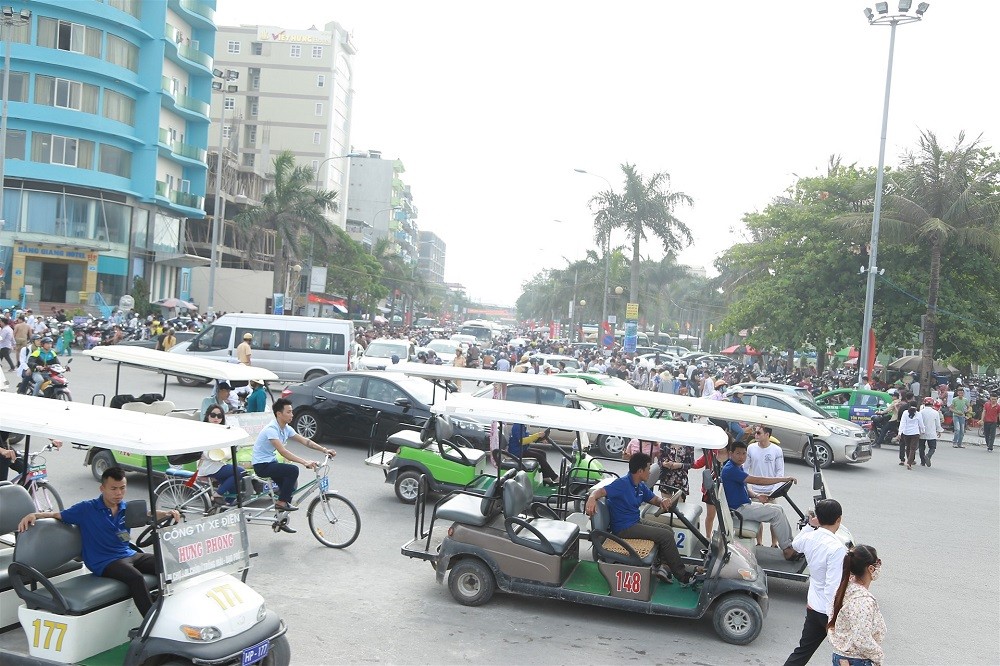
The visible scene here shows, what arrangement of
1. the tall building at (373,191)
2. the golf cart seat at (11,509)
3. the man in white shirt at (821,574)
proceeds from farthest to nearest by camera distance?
the tall building at (373,191)
the golf cart seat at (11,509)
the man in white shirt at (821,574)

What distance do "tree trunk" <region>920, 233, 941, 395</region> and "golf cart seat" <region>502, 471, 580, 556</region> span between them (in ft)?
87.5

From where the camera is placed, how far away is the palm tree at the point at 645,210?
1972 inches

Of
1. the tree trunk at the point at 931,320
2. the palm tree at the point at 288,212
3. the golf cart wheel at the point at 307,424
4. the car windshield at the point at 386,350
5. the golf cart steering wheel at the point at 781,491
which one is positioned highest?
the palm tree at the point at 288,212

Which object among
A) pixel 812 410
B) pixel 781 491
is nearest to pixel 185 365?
pixel 781 491

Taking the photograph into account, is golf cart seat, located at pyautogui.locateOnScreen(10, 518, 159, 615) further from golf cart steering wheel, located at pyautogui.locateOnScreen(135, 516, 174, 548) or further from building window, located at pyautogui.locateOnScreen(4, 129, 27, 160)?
building window, located at pyautogui.locateOnScreen(4, 129, 27, 160)

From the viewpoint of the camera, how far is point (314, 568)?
9359 millimetres

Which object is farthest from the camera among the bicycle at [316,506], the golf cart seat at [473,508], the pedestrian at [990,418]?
the pedestrian at [990,418]

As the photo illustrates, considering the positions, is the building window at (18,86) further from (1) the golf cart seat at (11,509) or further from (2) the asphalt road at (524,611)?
(1) the golf cart seat at (11,509)

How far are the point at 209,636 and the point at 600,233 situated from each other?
47.5m

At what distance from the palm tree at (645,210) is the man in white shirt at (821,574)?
43735 millimetres

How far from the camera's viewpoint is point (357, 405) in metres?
16.5

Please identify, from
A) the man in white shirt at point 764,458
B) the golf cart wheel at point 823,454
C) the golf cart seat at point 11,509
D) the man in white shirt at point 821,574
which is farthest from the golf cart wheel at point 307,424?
the man in white shirt at point 821,574

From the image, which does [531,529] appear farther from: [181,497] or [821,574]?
[181,497]

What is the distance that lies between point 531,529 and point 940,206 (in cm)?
2875
